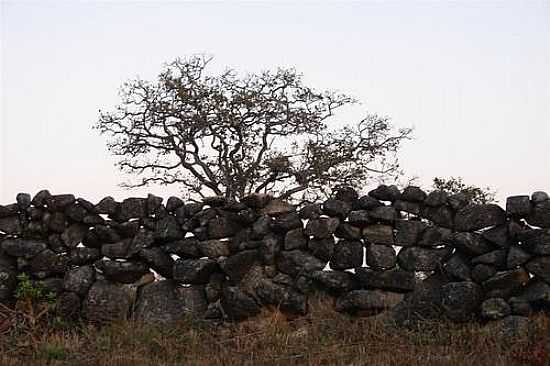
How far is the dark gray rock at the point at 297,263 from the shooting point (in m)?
9.09

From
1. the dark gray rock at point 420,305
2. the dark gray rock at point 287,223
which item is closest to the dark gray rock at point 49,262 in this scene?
the dark gray rock at point 287,223

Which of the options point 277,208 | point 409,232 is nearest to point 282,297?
point 277,208

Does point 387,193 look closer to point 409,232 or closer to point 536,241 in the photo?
point 409,232

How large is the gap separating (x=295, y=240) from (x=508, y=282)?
2.63 m

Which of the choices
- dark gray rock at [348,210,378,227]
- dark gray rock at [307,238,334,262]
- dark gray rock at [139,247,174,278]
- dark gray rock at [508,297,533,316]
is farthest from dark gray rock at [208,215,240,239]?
dark gray rock at [508,297,533,316]

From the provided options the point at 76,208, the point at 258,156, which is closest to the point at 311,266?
the point at 76,208

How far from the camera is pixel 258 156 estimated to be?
1581cm

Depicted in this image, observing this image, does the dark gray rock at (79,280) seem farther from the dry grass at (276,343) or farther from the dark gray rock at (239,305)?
the dark gray rock at (239,305)

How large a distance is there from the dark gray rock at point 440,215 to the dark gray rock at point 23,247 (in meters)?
5.24

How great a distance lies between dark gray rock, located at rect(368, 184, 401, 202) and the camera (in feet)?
29.9

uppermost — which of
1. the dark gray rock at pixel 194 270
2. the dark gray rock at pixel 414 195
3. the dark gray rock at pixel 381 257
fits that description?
the dark gray rock at pixel 414 195

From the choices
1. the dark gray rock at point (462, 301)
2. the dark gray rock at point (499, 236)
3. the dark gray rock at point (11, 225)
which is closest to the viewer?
the dark gray rock at point (462, 301)

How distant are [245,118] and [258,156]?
2.85 ft

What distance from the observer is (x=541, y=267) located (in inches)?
321
